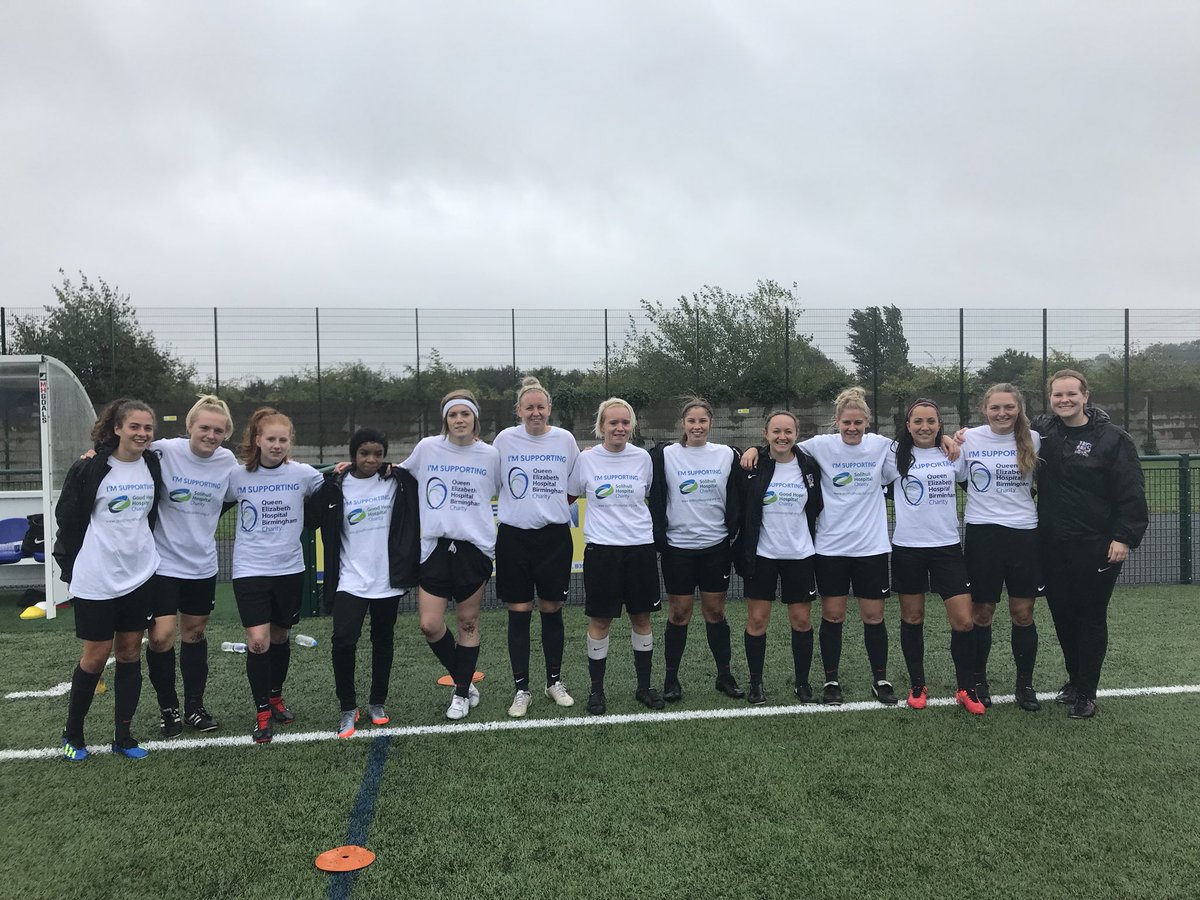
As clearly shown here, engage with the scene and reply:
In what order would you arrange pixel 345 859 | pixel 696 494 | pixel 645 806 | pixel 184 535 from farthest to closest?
1. pixel 696 494
2. pixel 184 535
3. pixel 645 806
4. pixel 345 859

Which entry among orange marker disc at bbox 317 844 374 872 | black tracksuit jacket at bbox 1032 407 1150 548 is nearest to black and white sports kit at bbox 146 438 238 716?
orange marker disc at bbox 317 844 374 872

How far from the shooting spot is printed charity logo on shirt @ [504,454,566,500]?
4.43m

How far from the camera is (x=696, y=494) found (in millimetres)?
4500

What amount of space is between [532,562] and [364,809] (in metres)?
1.54

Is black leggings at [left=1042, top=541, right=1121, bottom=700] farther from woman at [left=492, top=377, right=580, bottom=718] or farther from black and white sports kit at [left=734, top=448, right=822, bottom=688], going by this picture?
woman at [left=492, top=377, right=580, bottom=718]

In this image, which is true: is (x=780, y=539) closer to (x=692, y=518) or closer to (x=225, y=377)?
(x=692, y=518)

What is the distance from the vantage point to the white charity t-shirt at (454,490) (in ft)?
14.1

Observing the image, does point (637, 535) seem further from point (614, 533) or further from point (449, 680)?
point (449, 680)

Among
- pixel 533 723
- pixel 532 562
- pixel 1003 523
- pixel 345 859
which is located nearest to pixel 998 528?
pixel 1003 523

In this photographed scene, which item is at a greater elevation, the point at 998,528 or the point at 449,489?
the point at 449,489

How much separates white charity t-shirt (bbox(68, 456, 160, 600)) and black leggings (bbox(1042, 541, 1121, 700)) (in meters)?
4.82

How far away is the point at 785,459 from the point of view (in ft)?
14.9

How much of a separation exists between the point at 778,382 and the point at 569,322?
17.2 ft

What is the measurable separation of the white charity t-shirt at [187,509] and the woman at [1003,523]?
13.7 feet
